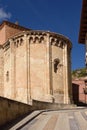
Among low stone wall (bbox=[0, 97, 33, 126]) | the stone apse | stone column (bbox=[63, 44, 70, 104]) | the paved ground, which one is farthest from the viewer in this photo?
stone column (bbox=[63, 44, 70, 104])

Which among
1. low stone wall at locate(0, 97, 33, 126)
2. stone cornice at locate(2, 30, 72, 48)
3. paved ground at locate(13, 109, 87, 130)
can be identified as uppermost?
stone cornice at locate(2, 30, 72, 48)

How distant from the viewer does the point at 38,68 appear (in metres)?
38.5

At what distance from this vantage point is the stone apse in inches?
1484

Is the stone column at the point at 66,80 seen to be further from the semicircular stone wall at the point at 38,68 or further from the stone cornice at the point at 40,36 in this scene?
the stone cornice at the point at 40,36

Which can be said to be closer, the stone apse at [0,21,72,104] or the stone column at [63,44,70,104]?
the stone apse at [0,21,72,104]

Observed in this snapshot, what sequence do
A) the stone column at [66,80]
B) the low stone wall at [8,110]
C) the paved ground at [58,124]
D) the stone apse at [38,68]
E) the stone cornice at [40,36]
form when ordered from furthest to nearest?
the stone column at [66,80], the stone cornice at [40,36], the stone apse at [38,68], the low stone wall at [8,110], the paved ground at [58,124]

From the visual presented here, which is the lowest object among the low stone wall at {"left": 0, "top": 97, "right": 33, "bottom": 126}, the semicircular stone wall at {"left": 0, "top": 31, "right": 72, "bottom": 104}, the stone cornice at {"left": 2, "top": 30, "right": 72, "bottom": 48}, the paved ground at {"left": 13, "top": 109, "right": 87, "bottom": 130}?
the paved ground at {"left": 13, "top": 109, "right": 87, "bottom": 130}

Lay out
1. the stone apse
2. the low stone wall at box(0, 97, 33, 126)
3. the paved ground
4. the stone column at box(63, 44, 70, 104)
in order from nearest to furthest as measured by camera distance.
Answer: the paved ground, the low stone wall at box(0, 97, 33, 126), the stone apse, the stone column at box(63, 44, 70, 104)

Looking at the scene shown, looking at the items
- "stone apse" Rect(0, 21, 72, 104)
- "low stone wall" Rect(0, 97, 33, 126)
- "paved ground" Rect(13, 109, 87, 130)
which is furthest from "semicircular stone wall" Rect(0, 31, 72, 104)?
"paved ground" Rect(13, 109, 87, 130)

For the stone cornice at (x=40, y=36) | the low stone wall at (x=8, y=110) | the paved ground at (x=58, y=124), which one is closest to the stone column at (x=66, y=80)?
the stone cornice at (x=40, y=36)

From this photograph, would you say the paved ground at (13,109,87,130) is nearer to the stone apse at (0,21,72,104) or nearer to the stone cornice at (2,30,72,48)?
the stone apse at (0,21,72,104)

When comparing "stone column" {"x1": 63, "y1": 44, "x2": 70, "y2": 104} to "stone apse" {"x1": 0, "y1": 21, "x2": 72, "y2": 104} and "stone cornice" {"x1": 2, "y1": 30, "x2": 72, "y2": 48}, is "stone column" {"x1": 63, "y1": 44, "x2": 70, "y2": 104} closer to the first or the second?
"stone apse" {"x1": 0, "y1": 21, "x2": 72, "y2": 104}

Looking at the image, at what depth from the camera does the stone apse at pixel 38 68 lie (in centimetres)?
3769

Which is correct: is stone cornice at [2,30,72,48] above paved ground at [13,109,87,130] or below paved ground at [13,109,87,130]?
above
